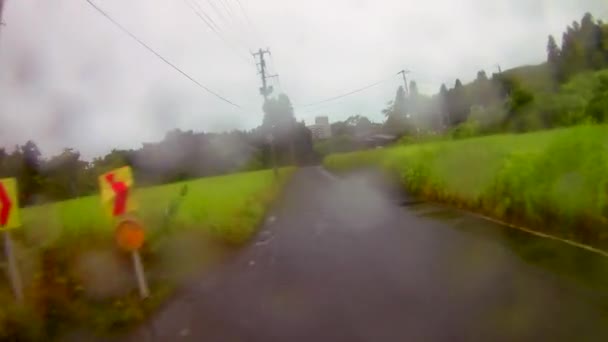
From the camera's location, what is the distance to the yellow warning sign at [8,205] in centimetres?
791

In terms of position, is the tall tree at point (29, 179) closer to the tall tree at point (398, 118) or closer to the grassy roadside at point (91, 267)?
the grassy roadside at point (91, 267)

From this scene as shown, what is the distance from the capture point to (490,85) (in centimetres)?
4122

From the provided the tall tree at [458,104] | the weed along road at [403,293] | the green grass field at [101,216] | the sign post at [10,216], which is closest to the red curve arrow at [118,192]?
the sign post at [10,216]

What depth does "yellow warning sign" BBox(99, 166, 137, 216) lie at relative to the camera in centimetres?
884

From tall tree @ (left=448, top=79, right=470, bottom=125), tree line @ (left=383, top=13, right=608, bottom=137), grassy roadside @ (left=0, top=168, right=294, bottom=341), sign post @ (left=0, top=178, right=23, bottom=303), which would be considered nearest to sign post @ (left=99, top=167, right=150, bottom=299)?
grassy roadside @ (left=0, top=168, right=294, bottom=341)

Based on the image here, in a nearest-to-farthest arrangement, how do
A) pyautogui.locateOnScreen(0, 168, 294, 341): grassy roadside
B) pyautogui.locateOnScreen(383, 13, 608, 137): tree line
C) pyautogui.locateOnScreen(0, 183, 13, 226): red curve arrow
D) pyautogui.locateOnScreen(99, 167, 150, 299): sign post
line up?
pyautogui.locateOnScreen(0, 183, 13, 226): red curve arrow < pyautogui.locateOnScreen(0, 168, 294, 341): grassy roadside < pyautogui.locateOnScreen(99, 167, 150, 299): sign post < pyautogui.locateOnScreen(383, 13, 608, 137): tree line

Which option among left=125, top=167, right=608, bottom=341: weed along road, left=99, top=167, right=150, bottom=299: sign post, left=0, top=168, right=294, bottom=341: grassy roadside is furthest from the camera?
left=99, top=167, right=150, bottom=299: sign post

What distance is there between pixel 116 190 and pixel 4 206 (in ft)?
4.86

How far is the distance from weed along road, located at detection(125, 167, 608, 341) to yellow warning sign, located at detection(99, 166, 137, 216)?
1.60 m

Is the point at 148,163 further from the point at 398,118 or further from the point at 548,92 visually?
the point at 398,118

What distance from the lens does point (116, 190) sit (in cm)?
887

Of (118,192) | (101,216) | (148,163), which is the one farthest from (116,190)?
(148,163)

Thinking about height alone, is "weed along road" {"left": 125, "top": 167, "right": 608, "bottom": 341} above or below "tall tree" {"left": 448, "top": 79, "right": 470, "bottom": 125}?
below

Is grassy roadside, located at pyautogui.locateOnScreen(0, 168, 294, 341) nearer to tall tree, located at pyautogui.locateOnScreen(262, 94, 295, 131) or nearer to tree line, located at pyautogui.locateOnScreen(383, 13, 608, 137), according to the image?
tree line, located at pyautogui.locateOnScreen(383, 13, 608, 137)
